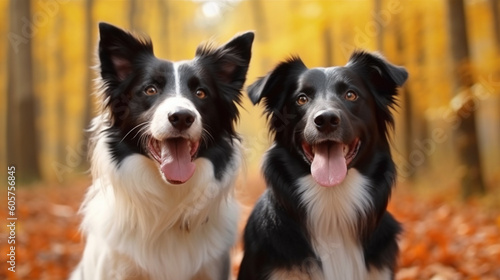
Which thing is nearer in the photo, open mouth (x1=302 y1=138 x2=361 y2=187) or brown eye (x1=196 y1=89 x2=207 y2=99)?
open mouth (x1=302 y1=138 x2=361 y2=187)

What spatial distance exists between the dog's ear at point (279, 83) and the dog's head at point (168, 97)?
1.10 feet

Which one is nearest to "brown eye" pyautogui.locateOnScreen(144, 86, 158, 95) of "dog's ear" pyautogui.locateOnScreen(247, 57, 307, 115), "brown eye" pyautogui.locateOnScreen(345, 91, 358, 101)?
"dog's ear" pyautogui.locateOnScreen(247, 57, 307, 115)

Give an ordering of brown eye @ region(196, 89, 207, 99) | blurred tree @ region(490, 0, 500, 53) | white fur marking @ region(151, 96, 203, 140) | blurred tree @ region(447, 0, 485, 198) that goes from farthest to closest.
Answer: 1. blurred tree @ region(490, 0, 500, 53)
2. blurred tree @ region(447, 0, 485, 198)
3. brown eye @ region(196, 89, 207, 99)
4. white fur marking @ region(151, 96, 203, 140)

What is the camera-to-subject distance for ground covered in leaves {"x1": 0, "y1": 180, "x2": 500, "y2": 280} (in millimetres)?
5484

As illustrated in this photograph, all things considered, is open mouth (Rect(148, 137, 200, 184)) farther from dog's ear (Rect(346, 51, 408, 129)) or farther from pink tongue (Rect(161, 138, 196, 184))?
dog's ear (Rect(346, 51, 408, 129))

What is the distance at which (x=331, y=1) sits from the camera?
1259 centimetres

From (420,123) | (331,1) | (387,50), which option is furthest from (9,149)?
(420,123)

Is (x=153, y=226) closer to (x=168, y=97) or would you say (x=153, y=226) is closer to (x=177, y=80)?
(x=168, y=97)

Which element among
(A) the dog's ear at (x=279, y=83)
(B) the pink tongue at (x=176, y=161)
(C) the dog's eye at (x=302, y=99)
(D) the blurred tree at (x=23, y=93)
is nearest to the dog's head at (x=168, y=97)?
(B) the pink tongue at (x=176, y=161)

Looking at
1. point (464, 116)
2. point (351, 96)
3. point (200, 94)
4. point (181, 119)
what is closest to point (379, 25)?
point (464, 116)

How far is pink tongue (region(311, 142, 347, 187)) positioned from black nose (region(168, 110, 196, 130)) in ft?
3.01

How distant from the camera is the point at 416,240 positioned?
6.93 meters

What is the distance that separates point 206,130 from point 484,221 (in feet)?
18.7

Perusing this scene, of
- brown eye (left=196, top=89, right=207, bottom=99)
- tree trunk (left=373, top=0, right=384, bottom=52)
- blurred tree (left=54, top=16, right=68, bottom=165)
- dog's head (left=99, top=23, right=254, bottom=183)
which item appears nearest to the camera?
dog's head (left=99, top=23, right=254, bottom=183)
